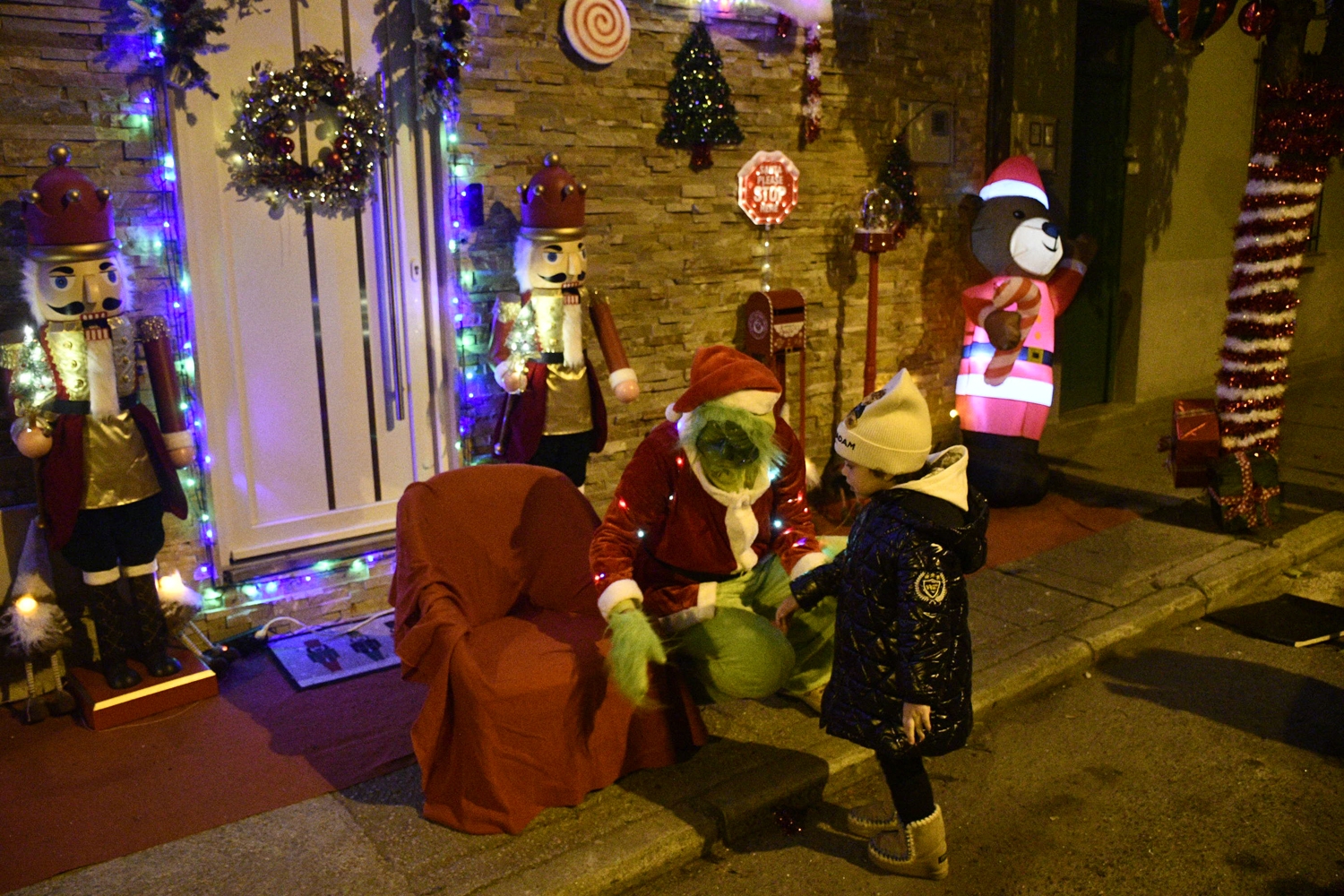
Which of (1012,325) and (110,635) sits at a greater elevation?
(1012,325)

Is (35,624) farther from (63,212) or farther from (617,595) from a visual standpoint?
(617,595)

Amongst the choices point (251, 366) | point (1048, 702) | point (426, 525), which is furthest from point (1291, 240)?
point (251, 366)

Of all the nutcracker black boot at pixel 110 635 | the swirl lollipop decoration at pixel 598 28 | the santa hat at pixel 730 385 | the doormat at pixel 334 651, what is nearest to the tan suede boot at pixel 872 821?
the santa hat at pixel 730 385

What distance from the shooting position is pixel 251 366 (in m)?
5.49

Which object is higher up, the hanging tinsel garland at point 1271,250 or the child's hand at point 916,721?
the hanging tinsel garland at point 1271,250

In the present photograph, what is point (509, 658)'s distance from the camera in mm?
3896

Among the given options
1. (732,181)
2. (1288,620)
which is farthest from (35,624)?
(1288,620)

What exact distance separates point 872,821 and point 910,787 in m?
0.36

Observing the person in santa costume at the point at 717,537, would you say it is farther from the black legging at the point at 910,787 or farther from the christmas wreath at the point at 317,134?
the christmas wreath at the point at 317,134

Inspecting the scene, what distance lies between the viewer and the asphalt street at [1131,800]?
374 centimetres

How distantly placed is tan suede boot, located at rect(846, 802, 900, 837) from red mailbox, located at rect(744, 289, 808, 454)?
3.36 meters

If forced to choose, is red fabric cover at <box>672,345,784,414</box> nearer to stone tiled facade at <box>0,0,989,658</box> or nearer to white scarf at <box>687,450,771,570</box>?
white scarf at <box>687,450,771,570</box>

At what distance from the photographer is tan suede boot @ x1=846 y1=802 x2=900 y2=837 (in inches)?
155

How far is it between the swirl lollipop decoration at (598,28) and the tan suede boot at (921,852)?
4516 mm
